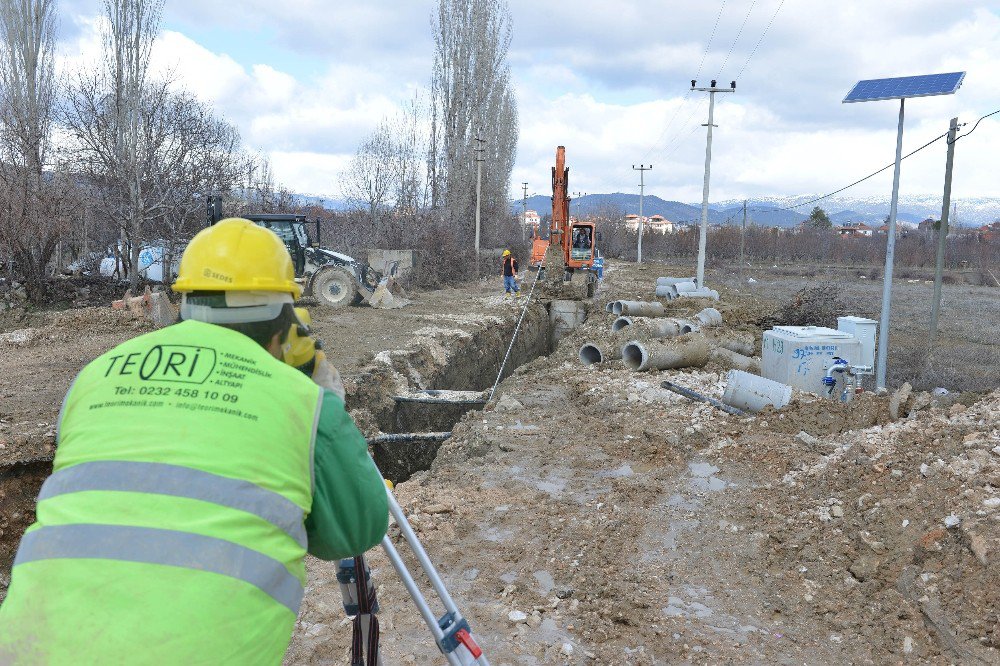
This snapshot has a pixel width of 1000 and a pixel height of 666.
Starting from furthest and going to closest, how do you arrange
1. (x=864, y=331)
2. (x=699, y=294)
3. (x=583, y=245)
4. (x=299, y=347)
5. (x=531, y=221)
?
(x=531, y=221) < (x=583, y=245) < (x=699, y=294) < (x=864, y=331) < (x=299, y=347)

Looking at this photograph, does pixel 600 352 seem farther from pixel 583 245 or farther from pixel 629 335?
pixel 583 245

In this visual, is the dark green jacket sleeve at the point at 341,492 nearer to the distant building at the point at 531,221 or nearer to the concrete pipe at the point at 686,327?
the concrete pipe at the point at 686,327

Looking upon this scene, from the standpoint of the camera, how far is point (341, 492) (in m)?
1.66

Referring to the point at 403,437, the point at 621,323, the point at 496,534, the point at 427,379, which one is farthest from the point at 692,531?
the point at 621,323

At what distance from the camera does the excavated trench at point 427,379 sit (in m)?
9.67

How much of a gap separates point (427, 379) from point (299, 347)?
10.1 meters

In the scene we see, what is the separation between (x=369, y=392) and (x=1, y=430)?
441 cm

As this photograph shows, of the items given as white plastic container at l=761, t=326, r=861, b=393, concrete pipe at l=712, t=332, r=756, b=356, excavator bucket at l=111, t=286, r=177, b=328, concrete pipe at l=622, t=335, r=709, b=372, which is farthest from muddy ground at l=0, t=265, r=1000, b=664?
excavator bucket at l=111, t=286, r=177, b=328

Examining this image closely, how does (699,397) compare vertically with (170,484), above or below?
below

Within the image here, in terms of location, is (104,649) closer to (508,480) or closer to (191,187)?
(508,480)

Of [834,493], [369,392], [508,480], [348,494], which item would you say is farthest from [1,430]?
[834,493]

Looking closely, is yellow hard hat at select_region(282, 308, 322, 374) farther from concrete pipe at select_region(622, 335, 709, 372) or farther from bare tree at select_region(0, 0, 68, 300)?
bare tree at select_region(0, 0, 68, 300)

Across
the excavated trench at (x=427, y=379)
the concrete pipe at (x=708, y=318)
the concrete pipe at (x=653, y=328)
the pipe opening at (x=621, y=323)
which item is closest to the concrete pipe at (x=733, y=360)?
the concrete pipe at (x=653, y=328)

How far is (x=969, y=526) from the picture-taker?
13.1 ft
